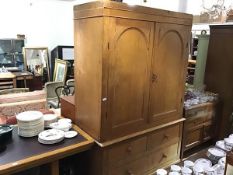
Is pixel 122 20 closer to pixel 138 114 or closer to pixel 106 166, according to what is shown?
pixel 138 114

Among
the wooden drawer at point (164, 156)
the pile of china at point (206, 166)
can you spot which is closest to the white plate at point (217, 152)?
the pile of china at point (206, 166)

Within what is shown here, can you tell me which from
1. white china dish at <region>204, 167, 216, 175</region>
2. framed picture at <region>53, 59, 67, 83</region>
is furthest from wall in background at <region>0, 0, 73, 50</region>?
white china dish at <region>204, 167, 216, 175</region>

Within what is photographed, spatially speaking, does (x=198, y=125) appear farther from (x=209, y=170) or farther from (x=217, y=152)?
(x=209, y=170)

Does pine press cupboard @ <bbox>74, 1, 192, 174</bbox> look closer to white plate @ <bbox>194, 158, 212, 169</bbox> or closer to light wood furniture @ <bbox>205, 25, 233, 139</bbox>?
white plate @ <bbox>194, 158, 212, 169</bbox>

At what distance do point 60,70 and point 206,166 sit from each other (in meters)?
4.71

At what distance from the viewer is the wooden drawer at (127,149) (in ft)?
5.76

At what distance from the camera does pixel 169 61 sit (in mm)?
2002

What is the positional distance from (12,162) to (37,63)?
4888mm

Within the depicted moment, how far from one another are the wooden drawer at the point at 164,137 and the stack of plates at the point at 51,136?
2.72 feet

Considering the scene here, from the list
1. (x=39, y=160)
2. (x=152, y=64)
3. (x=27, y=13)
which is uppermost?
(x=27, y=13)

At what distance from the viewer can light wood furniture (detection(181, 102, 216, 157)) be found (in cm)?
247

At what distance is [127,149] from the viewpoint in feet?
6.09

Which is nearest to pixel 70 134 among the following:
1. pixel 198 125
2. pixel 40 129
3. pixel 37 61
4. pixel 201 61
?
pixel 40 129

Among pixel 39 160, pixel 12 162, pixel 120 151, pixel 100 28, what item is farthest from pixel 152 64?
pixel 12 162
